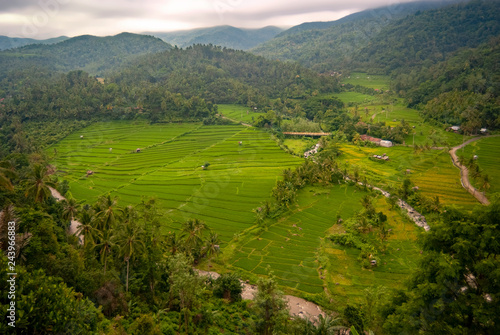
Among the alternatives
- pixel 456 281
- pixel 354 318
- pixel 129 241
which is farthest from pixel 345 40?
pixel 456 281

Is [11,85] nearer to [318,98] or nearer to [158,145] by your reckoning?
[158,145]

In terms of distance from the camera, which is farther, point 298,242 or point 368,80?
point 368,80

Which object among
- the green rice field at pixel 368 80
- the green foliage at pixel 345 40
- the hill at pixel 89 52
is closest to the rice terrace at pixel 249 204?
the green rice field at pixel 368 80

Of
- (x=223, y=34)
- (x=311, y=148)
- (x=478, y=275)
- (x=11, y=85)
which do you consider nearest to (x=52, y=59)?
(x=11, y=85)

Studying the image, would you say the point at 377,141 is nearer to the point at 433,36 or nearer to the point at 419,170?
the point at 419,170

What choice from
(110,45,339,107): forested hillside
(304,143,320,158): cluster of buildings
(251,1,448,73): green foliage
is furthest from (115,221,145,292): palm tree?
(251,1,448,73): green foliage

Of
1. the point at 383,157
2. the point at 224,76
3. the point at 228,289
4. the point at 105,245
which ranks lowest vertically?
the point at 228,289

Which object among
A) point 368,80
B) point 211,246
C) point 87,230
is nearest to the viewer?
point 87,230
